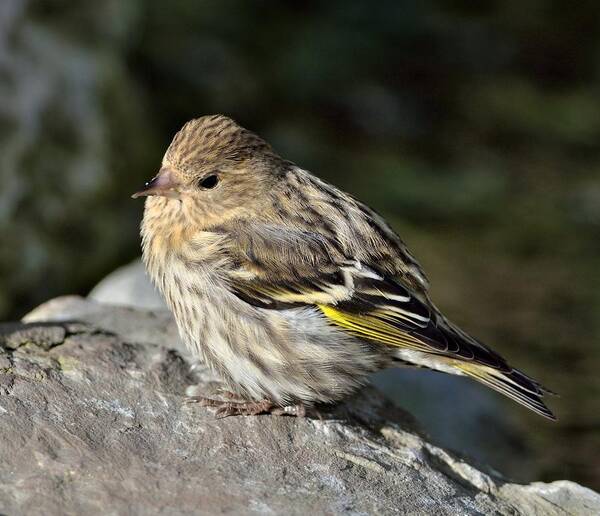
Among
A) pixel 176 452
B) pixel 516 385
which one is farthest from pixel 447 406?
pixel 176 452

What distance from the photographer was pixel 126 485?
3658mm

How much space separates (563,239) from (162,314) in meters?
4.13

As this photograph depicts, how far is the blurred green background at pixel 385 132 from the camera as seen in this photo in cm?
693

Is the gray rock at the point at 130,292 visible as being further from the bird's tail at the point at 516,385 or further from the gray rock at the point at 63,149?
the bird's tail at the point at 516,385

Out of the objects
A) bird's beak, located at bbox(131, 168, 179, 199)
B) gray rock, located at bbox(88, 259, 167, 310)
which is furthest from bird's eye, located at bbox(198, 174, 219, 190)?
gray rock, located at bbox(88, 259, 167, 310)

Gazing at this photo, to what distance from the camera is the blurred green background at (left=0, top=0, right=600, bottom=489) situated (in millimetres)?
6926

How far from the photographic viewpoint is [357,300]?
181 inches

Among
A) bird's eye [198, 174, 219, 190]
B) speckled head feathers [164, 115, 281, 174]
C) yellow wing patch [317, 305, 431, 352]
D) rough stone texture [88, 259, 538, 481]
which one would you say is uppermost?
speckled head feathers [164, 115, 281, 174]

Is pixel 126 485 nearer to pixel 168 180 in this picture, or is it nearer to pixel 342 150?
pixel 168 180

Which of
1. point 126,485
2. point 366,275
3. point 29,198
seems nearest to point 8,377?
point 126,485

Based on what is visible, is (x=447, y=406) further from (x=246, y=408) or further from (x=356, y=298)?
(x=246, y=408)

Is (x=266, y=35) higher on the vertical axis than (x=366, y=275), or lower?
higher

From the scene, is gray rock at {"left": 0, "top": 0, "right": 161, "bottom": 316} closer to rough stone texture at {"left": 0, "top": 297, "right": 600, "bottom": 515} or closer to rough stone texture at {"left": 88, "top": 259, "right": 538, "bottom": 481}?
rough stone texture at {"left": 88, "top": 259, "right": 538, "bottom": 481}

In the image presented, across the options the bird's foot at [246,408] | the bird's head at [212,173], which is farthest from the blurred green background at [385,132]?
the bird's head at [212,173]
